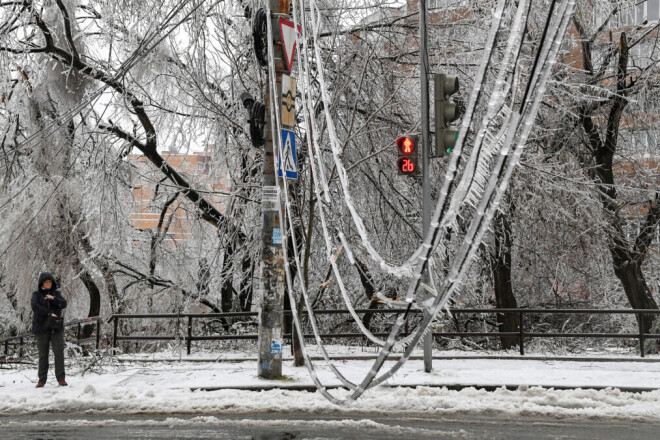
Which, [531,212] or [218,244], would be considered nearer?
[531,212]

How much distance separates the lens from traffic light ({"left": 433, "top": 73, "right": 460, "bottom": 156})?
971 cm

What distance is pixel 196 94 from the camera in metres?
13.8

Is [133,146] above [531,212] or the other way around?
above

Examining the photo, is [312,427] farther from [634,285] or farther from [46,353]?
[634,285]

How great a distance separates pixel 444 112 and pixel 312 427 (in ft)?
16.2

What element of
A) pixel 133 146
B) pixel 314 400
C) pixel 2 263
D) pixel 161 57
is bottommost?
pixel 314 400

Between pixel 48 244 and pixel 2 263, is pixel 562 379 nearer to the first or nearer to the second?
pixel 48 244

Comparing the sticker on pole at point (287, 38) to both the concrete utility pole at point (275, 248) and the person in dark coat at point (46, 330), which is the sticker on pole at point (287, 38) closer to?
the concrete utility pole at point (275, 248)

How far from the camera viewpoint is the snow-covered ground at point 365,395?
26.7 feet

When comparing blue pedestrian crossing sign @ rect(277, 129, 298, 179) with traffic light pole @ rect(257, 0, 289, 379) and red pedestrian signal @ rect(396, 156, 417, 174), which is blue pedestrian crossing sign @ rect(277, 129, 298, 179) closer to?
traffic light pole @ rect(257, 0, 289, 379)

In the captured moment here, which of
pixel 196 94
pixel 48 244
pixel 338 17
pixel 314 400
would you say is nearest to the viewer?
pixel 314 400

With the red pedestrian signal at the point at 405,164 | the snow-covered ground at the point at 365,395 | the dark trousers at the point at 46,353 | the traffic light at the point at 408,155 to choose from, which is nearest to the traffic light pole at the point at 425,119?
the traffic light at the point at 408,155

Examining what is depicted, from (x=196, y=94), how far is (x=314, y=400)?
7.49m

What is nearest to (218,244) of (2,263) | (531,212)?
(2,263)
